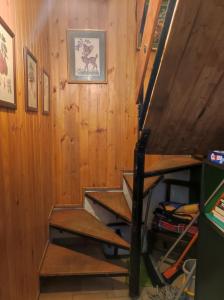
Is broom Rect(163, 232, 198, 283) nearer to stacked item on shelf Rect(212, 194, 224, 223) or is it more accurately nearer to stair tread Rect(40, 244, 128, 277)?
stair tread Rect(40, 244, 128, 277)

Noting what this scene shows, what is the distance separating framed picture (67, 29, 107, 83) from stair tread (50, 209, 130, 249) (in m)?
1.44

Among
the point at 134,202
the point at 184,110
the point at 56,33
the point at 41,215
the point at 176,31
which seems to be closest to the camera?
the point at 176,31

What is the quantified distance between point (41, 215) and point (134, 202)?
2.54 feet

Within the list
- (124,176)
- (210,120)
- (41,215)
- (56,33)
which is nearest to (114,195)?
(124,176)

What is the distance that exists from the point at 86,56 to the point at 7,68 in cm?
154

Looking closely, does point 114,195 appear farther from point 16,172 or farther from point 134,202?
point 16,172

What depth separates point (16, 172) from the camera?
1.20 meters

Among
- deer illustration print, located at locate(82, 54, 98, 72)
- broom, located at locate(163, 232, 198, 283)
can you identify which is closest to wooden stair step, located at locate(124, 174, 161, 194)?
broom, located at locate(163, 232, 198, 283)

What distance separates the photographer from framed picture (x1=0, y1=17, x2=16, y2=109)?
99 cm

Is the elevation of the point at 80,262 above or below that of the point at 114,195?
below

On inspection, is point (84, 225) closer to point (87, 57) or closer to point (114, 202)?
point (114, 202)

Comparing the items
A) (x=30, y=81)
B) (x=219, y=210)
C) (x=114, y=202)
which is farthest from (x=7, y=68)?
(x=114, y=202)

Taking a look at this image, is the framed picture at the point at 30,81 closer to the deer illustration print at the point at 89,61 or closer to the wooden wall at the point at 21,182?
the wooden wall at the point at 21,182

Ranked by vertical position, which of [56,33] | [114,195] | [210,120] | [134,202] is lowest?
[114,195]
